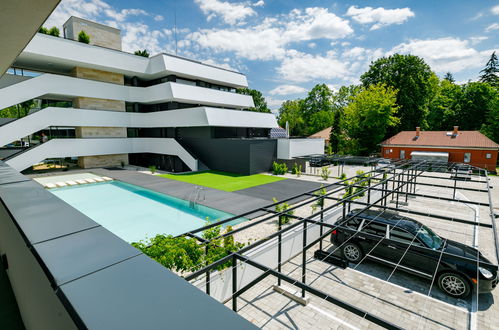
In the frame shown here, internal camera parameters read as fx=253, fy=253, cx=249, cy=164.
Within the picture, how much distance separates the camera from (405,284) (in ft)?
24.6

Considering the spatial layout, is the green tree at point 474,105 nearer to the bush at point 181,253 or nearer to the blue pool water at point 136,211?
the blue pool water at point 136,211

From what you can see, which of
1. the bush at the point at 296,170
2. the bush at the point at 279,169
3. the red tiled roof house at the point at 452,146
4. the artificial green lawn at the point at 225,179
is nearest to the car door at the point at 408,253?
the artificial green lawn at the point at 225,179

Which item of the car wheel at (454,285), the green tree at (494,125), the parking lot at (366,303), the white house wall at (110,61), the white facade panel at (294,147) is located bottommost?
the parking lot at (366,303)

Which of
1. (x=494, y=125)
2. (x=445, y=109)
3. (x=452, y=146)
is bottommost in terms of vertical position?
(x=452, y=146)

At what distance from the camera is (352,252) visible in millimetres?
8891

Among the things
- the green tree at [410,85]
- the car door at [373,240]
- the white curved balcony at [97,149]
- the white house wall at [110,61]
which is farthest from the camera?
the green tree at [410,85]

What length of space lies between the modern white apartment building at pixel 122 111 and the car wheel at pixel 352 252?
53.3 feet

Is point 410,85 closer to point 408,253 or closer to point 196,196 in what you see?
point 196,196

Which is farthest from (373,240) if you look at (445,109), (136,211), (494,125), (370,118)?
(445,109)

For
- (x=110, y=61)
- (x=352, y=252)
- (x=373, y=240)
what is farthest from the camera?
(x=110, y=61)

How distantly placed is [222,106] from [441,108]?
4095 cm

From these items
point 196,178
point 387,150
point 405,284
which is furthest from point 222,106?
point 405,284

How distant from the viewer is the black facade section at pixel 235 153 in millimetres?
24703

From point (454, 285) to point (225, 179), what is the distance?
1778 cm
